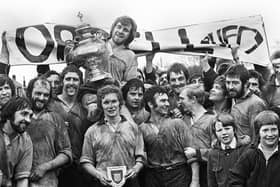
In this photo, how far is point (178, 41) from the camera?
11352mm

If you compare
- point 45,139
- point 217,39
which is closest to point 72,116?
point 45,139

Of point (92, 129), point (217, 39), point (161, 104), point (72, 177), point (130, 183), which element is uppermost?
point (217, 39)

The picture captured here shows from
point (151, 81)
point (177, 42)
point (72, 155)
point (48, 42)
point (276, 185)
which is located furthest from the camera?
point (177, 42)

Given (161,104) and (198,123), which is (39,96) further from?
(198,123)

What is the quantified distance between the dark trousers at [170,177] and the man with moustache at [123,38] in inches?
62.0

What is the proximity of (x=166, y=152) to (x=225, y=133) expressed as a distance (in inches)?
35.9

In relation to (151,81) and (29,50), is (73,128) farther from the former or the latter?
(29,50)

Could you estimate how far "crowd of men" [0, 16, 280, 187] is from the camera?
7023 millimetres

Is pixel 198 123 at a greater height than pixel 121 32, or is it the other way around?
pixel 121 32

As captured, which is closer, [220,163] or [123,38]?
[220,163]

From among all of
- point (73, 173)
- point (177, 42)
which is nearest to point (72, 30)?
point (177, 42)

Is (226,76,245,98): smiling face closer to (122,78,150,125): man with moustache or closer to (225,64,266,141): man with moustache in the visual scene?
(225,64,266,141): man with moustache

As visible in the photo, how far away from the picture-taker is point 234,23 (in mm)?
11328

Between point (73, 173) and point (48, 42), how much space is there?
325cm
